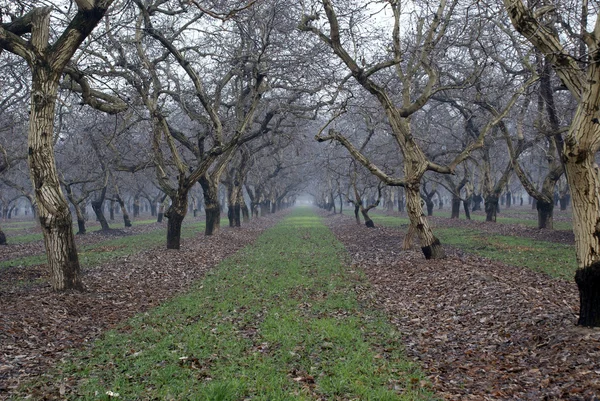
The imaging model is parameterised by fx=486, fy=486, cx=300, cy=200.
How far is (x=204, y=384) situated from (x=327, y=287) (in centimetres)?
754

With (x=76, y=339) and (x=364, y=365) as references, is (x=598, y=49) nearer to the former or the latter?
(x=364, y=365)

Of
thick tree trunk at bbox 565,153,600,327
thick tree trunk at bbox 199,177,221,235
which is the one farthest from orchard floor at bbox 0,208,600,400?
thick tree trunk at bbox 199,177,221,235

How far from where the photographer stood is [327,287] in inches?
548

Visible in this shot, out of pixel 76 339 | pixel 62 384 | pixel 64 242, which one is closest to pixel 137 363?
pixel 62 384

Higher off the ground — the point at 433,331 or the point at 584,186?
the point at 584,186

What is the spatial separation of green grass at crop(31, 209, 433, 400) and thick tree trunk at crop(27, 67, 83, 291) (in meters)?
2.54

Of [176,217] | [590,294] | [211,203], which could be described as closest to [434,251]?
[590,294]

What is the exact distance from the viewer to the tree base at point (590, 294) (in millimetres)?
7453

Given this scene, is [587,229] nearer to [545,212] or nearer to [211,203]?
[545,212]

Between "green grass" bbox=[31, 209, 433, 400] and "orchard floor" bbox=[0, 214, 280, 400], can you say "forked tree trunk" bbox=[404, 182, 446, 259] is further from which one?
"orchard floor" bbox=[0, 214, 280, 400]

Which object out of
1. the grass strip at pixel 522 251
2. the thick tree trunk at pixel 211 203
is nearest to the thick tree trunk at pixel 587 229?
the grass strip at pixel 522 251

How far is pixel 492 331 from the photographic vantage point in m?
8.76

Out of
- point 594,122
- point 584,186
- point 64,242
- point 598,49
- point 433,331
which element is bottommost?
point 433,331

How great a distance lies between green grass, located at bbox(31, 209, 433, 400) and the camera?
654 centimetres
